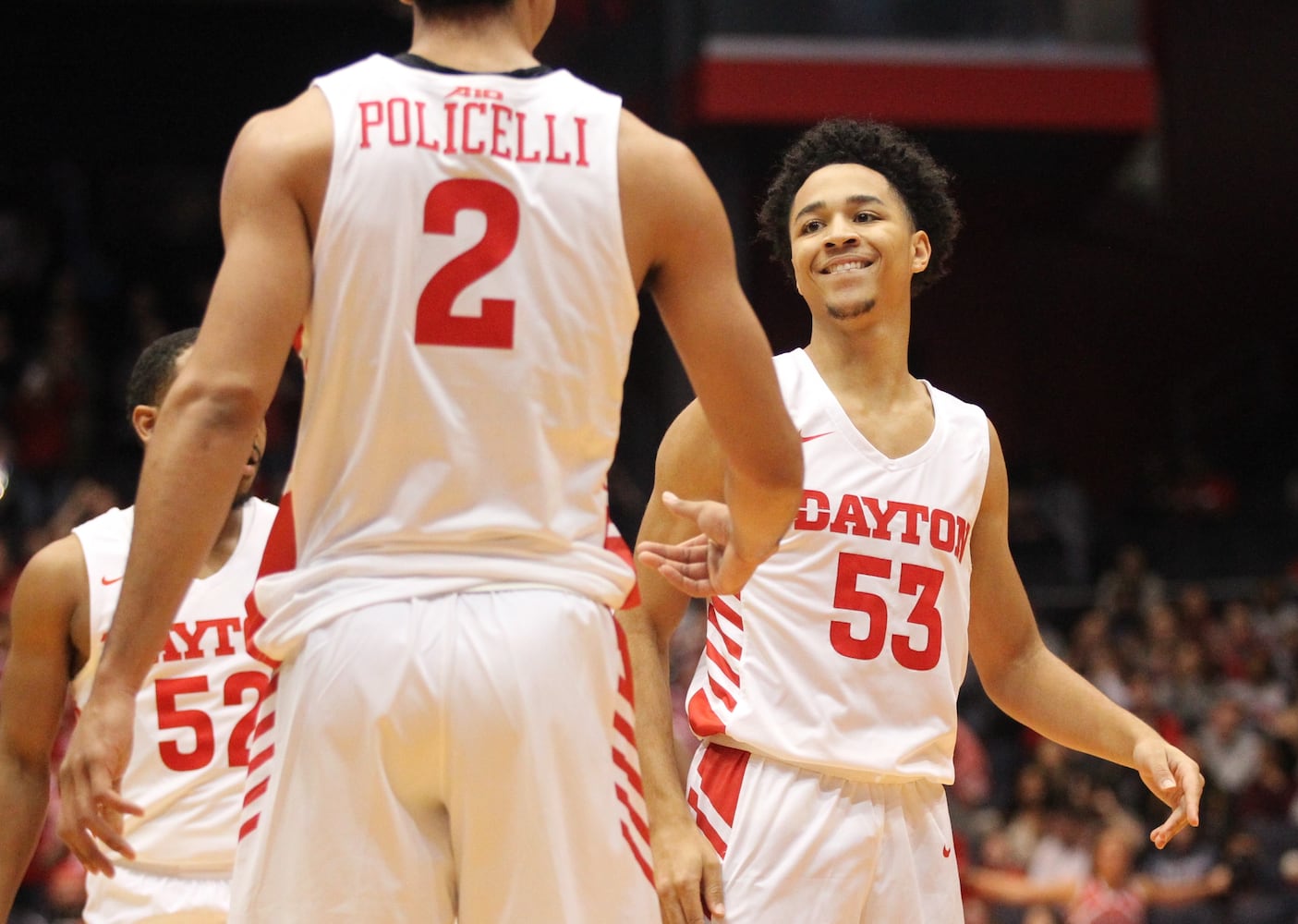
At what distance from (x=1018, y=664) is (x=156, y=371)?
2.21 meters

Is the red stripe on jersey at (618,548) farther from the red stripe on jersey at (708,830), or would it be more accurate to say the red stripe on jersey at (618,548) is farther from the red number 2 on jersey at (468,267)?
the red stripe on jersey at (708,830)

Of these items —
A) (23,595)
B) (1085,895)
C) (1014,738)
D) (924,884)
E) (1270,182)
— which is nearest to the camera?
(924,884)

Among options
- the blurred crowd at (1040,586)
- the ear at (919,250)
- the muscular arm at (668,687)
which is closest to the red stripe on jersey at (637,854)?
the muscular arm at (668,687)

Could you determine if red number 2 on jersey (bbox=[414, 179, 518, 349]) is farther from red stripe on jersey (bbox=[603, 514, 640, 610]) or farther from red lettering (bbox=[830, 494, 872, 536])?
red lettering (bbox=[830, 494, 872, 536])

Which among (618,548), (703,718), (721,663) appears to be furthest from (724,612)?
(618,548)

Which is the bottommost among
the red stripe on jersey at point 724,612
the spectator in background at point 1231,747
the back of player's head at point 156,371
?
the spectator in background at point 1231,747

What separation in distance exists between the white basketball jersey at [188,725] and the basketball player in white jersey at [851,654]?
3.47 ft

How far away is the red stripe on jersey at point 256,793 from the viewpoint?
2.60 m

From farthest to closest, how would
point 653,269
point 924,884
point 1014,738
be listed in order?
1. point 1014,738
2. point 924,884
3. point 653,269

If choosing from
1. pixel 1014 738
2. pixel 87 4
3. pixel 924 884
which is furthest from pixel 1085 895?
pixel 87 4

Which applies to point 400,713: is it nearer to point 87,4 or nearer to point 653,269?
point 653,269

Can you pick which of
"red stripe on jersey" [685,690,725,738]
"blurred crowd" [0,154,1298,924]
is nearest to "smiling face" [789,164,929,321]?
"red stripe on jersey" [685,690,725,738]

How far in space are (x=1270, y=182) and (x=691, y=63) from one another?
27.6ft

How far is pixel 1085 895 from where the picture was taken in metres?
10.7
